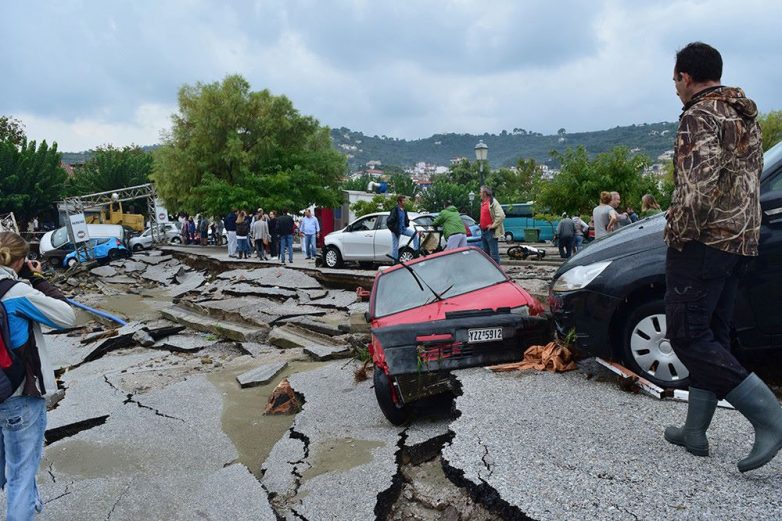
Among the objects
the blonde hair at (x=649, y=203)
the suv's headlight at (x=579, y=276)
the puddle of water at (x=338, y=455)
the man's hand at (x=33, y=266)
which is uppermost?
the man's hand at (x=33, y=266)

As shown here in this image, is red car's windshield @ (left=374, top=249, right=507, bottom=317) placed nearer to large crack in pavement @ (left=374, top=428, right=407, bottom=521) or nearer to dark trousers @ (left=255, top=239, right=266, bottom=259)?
large crack in pavement @ (left=374, top=428, right=407, bottom=521)

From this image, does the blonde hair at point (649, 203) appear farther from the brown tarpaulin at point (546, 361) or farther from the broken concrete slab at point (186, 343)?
the broken concrete slab at point (186, 343)

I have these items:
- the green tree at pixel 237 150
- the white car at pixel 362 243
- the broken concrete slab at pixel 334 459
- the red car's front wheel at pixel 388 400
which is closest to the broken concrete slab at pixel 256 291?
the white car at pixel 362 243

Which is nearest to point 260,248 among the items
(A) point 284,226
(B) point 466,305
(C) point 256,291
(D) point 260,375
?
(A) point 284,226

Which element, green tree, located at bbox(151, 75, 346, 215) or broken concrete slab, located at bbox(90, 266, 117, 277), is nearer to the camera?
broken concrete slab, located at bbox(90, 266, 117, 277)

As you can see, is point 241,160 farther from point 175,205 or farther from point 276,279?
point 276,279

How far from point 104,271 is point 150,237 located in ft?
26.4

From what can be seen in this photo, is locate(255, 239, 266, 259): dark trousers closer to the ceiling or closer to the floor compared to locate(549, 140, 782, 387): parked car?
closer to the floor

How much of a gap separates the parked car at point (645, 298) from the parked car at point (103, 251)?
29009 mm

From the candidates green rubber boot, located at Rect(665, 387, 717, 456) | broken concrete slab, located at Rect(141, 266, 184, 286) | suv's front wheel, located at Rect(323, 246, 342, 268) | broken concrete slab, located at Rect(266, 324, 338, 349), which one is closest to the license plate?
green rubber boot, located at Rect(665, 387, 717, 456)

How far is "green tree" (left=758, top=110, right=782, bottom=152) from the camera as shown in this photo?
1706 inches

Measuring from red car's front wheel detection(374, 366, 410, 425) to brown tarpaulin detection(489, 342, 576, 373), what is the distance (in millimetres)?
877

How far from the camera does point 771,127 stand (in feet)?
146

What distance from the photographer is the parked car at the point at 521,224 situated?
129 ft
